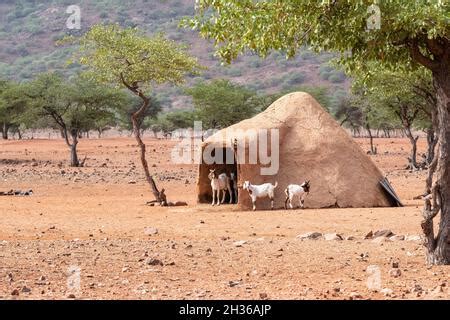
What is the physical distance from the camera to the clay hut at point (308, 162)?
19.7 metres

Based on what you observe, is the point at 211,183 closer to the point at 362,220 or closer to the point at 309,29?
the point at 362,220

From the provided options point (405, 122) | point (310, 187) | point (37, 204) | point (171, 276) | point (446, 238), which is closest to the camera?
point (171, 276)

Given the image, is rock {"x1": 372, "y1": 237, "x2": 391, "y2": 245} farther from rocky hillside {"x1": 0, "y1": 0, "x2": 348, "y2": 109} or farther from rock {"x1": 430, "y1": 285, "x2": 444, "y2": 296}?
rocky hillside {"x1": 0, "y1": 0, "x2": 348, "y2": 109}

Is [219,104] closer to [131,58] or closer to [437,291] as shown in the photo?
[131,58]

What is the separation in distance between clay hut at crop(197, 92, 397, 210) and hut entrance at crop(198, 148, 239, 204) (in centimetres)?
245

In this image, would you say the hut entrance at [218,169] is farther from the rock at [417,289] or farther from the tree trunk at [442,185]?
the rock at [417,289]

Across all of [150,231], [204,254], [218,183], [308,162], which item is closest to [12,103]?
[218,183]

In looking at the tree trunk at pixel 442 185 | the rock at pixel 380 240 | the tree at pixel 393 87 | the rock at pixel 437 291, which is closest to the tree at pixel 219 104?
the tree at pixel 393 87

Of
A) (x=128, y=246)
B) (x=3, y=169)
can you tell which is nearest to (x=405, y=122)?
(x=3, y=169)

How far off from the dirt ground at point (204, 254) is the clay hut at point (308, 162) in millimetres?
944

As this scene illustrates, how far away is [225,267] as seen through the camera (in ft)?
32.3

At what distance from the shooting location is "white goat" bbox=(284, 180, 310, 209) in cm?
1892

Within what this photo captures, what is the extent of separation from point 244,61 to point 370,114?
7997 cm

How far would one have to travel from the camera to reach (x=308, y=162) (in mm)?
20047
